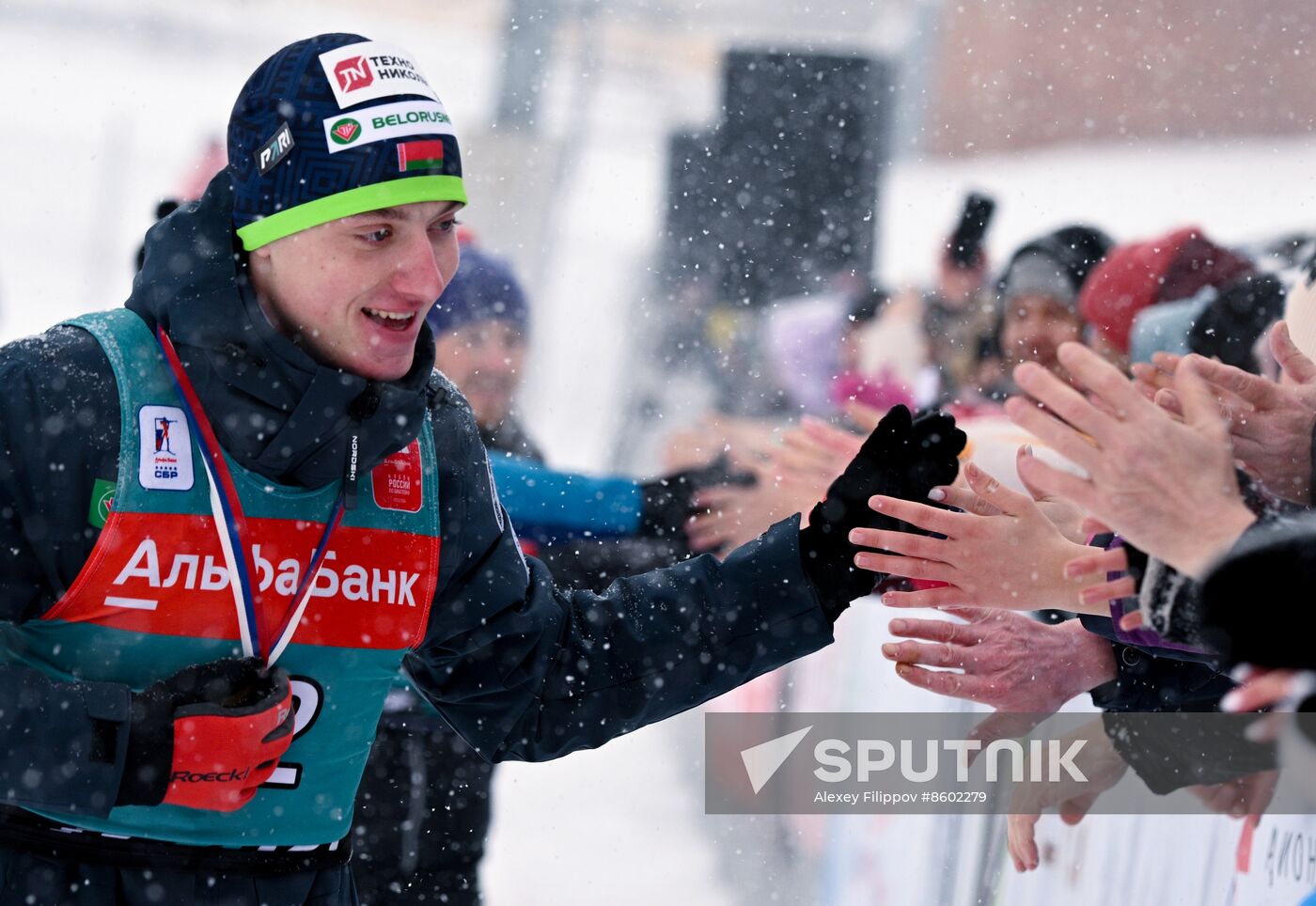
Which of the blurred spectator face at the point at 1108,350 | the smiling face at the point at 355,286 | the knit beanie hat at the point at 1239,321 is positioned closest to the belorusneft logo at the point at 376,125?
the smiling face at the point at 355,286

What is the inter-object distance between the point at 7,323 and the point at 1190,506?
11408 millimetres

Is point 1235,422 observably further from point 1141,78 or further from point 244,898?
point 1141,78

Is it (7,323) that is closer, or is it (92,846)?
(92,846)

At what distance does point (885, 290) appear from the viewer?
9.17 meters

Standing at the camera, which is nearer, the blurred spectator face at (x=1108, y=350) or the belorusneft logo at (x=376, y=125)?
the belorusneft logo at (x=376, y=125)

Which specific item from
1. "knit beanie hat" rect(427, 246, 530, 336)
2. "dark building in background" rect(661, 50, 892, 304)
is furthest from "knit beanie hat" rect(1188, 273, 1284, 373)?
"dark building in background" rect(661, 50, 892, 304)

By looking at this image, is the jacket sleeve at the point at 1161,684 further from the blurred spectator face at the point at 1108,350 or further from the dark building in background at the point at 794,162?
the dark building in background at the point at 794,162

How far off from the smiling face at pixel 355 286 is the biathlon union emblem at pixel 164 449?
0.21 metres

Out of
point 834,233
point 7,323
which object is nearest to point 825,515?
point 834,233

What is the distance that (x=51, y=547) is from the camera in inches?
74.4

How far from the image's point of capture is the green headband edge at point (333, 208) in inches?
80.0

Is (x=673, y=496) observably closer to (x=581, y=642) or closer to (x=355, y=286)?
(x=581, y=642)

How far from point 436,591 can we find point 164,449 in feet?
1.67

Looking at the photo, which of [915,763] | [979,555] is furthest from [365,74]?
[915,763]
